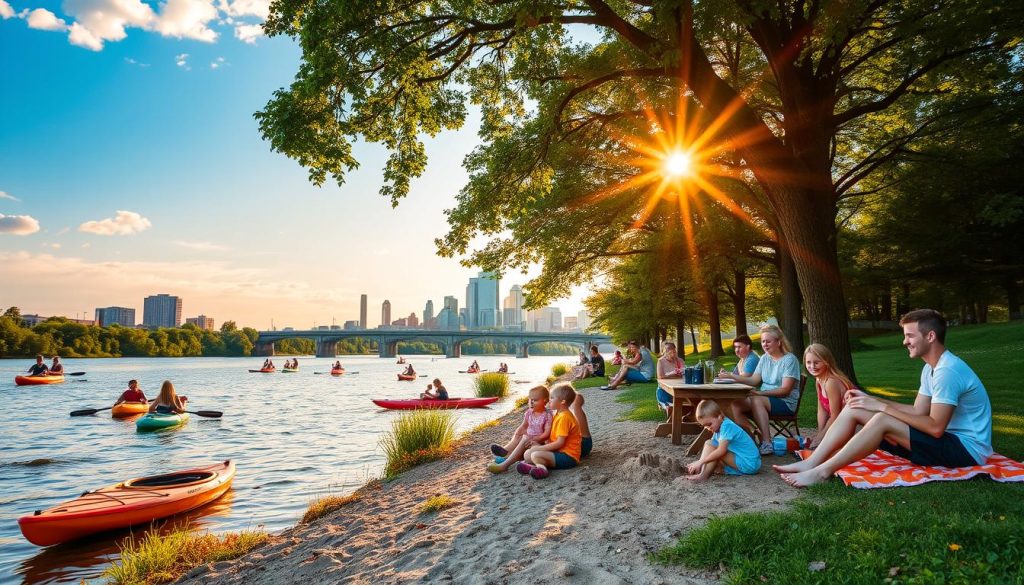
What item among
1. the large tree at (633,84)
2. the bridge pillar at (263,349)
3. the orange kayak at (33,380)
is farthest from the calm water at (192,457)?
the bridge pillar at (263,349)

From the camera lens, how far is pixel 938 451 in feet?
15.2

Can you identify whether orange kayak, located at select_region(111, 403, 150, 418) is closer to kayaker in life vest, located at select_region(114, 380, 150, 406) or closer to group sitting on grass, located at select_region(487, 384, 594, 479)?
kayaker in life vest, located at select_region(114, 380, 150, 406)

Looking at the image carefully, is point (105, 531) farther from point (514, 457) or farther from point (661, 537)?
point (661, 537)

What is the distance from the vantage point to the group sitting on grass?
281 inches

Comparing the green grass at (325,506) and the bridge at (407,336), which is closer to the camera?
the green grass at (325,506)

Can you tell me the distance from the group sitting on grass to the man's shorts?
11.7 feet

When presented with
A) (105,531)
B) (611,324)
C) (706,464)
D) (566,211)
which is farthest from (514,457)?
(611,324)

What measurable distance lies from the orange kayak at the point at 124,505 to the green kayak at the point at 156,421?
9447 millimetres

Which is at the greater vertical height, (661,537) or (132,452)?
(661,537)

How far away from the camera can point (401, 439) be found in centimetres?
1061

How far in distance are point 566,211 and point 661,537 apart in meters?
14.1

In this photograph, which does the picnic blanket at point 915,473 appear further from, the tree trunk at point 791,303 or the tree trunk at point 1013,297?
the tree trunk at point 1013,297

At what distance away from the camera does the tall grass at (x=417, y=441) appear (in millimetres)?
10089

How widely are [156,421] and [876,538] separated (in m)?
19.2
